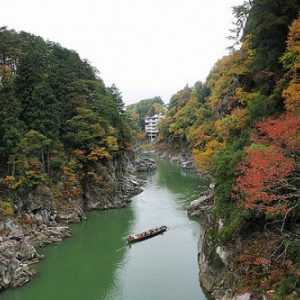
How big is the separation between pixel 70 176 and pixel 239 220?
20626mm

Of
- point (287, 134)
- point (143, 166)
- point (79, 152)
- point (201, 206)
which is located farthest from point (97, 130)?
point (143, 166)

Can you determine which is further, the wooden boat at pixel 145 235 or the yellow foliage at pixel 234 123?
the wooden boat at pixel 145 235

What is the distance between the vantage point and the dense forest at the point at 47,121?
29281mm

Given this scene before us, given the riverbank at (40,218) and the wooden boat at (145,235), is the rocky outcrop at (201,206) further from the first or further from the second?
the riverbank at (40,218)

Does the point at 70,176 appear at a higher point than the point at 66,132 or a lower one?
lower

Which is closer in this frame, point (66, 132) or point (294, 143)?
point (294, 143)

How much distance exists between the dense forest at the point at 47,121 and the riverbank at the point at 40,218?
766 mm

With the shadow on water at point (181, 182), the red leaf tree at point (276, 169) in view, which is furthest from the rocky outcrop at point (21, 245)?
the shadow on water at point (181, 182)

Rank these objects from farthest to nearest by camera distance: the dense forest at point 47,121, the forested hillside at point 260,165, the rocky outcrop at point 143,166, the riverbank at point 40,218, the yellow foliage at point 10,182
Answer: the rocky outcrop at point 143,166 → the dense forest at point 47,121 → the yellow foliage at point 10,182 → the riverbank at point 40,218 → the forested hillside at point 260,165

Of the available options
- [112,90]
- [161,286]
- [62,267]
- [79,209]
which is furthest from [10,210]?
[112,90]

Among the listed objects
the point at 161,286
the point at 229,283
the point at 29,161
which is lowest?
the point at 161,286

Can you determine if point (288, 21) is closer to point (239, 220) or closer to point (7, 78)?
point (239, 220)

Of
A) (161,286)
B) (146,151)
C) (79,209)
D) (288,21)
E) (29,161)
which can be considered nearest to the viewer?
(161,286)

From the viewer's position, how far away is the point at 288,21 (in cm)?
2312
